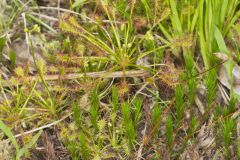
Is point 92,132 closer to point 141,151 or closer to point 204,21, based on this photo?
point 141,151

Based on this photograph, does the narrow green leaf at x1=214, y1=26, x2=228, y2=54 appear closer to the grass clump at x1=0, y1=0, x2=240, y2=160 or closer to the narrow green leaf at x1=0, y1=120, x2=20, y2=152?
the grass clump at x1=0, y1=0, x2=240, y2=160

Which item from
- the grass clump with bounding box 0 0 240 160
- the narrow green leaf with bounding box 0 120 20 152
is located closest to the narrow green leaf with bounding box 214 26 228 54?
the grass clump with bounding box 0 0 240 160

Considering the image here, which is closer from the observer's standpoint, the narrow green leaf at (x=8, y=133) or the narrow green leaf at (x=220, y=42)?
the narrow green leaf at (x=8, y=133)

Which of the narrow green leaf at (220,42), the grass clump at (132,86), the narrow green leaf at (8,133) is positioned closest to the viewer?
the narrow green leaf at (8,133)

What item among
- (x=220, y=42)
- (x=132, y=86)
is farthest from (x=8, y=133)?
(x=220, y=42)

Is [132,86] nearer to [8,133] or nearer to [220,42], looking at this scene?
[220,42]

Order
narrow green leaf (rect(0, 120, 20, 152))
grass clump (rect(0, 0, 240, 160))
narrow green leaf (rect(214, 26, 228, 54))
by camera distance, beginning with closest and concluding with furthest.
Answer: narrow green leaf (rect(0, 120, 20, 152)), grass clump (rect(0, 0, 240, 160)), narrow green leaf (rect(214, 26, 228, 54))

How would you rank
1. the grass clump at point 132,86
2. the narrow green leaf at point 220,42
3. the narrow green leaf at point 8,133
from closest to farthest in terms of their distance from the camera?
the narrow green leaf at point 8,133
the grass clump at point 132,86
the narrow green leaf at point 220,42

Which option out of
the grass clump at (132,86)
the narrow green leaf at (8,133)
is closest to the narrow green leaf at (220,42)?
the grass clump at (132,86)

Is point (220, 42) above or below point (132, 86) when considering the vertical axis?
above

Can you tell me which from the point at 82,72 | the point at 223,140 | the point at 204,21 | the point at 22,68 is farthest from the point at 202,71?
the point at 22,68

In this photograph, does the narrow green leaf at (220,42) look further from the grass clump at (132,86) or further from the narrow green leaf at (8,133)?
the narrow green leaf at (8,133)
